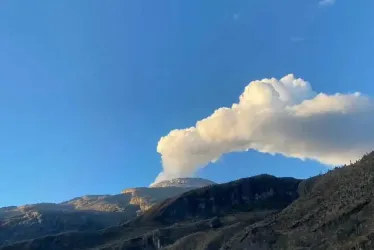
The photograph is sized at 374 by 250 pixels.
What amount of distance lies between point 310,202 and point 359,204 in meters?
22.3

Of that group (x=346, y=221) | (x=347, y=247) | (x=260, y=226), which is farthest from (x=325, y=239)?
(x=260, y=226)

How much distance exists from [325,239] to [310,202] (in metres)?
26.5

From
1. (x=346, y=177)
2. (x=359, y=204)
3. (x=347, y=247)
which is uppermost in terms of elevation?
(x=346, y=177)

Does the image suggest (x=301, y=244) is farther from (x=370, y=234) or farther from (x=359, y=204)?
(x=370, y=234)

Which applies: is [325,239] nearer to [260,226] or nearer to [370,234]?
[370,234]

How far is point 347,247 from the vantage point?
67.4 meters

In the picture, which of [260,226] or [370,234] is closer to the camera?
[370,234]

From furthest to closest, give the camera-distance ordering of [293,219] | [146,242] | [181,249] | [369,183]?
[146,242], [181,249], [293,219], [369,183]

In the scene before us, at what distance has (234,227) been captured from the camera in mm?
143750

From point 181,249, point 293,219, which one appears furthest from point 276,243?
point 181,249

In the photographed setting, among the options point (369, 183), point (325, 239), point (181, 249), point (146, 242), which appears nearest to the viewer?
point (325, 239)

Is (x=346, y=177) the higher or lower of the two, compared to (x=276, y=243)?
higher

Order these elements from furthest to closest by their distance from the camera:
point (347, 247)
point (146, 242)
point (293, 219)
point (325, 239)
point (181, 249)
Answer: point (146, 242) → point (181, 249) → point (293, 219) → point (325, 239) → point (347, 247)

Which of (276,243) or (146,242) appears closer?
(276,243)
